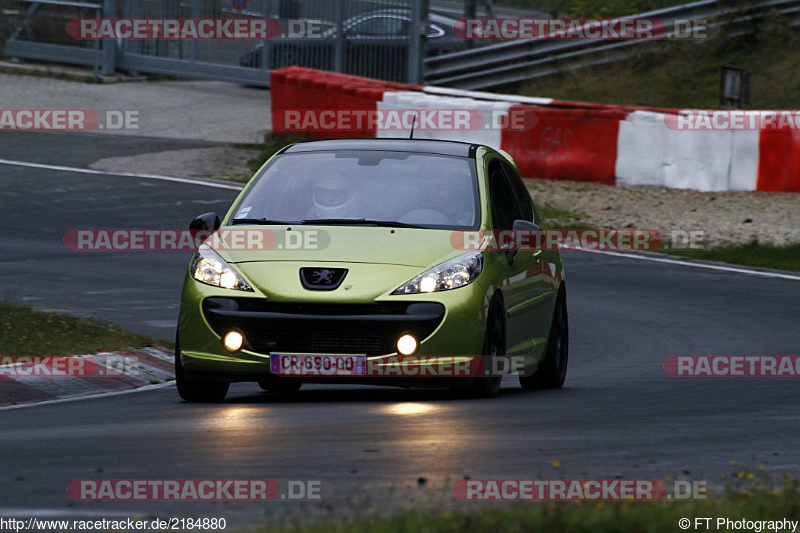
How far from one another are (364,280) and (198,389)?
1323 millimetres

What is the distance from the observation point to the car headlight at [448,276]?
9.15m

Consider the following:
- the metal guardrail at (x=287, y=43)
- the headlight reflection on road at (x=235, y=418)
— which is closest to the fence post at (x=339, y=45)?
the metal guardrail at (x=287, y=43)

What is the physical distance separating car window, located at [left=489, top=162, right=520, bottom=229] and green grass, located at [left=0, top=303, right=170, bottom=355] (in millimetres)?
2867

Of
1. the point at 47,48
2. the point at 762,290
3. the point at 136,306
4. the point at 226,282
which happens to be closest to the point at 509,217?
the point at 226,282

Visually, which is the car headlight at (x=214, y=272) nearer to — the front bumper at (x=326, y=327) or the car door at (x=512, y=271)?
the front bumper at (x=326, y=327)

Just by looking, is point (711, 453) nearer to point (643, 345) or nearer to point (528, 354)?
point (528, 354)

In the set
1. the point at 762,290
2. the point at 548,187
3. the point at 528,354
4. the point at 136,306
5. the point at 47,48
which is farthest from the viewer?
the point at 47,48

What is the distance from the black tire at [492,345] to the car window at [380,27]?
21.7 metres

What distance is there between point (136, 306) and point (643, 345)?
427 centimetres

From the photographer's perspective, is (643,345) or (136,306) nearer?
(643,345)

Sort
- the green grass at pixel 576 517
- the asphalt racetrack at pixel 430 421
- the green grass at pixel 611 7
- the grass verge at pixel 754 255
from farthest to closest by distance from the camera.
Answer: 1. the green grass at pixel 611 7
2. the grass verge at pixel 754 255
3. the asphalt racetrack at pixel 430 421
4. the green grass at pixel 576 517

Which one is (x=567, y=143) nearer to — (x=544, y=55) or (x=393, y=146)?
(x=544, y=55)

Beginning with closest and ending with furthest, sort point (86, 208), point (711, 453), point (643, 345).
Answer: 1. point (711, 453)
2. point (643, 345)
3. point (86, 208)

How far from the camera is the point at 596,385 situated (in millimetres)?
10891
